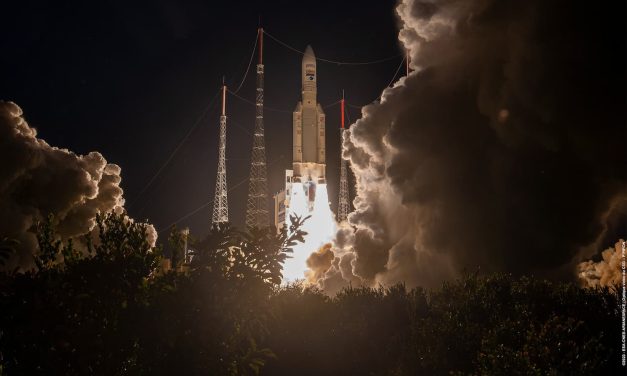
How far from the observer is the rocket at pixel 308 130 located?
47938mm

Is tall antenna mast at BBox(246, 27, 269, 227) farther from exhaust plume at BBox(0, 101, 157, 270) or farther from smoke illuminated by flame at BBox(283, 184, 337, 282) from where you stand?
exhaust plume at BBox(0, 101, 157, 270)

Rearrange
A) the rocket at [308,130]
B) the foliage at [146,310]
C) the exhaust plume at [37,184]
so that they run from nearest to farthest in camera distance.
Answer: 1. the foliage at [146,310]
2. the exhaust plume at [37,184]
3. the rocket at [308,130]

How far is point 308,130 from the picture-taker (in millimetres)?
48094

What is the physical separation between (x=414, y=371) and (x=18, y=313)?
989 centimetres

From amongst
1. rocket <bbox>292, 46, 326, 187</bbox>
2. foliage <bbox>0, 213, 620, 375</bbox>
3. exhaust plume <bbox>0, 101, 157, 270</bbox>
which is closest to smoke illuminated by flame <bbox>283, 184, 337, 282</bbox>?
rocket <bbox>292, 46, 326, 187</bbox>

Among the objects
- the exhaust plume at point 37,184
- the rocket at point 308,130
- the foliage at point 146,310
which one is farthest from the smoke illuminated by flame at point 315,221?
the foliage at point 146,310

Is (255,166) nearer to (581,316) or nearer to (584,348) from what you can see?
(581,316)

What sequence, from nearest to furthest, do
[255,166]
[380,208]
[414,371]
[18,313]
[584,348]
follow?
[18,313], [584,348], [414,371], [380,208], [255,166]

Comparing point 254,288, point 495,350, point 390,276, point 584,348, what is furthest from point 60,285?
point 390,276

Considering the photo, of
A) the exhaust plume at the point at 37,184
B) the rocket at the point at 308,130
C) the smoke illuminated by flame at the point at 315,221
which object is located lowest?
the exhaust plume at the point at 37,184

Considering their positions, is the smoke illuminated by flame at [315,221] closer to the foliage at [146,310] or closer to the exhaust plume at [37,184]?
the exhaust plume at [37,184]

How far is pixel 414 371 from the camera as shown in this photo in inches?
575

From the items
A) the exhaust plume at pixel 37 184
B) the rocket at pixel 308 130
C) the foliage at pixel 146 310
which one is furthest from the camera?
the rocket at pixel 308 130

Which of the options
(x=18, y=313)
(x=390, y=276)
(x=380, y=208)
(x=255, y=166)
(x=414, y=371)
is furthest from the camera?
(x=255, y=166)
